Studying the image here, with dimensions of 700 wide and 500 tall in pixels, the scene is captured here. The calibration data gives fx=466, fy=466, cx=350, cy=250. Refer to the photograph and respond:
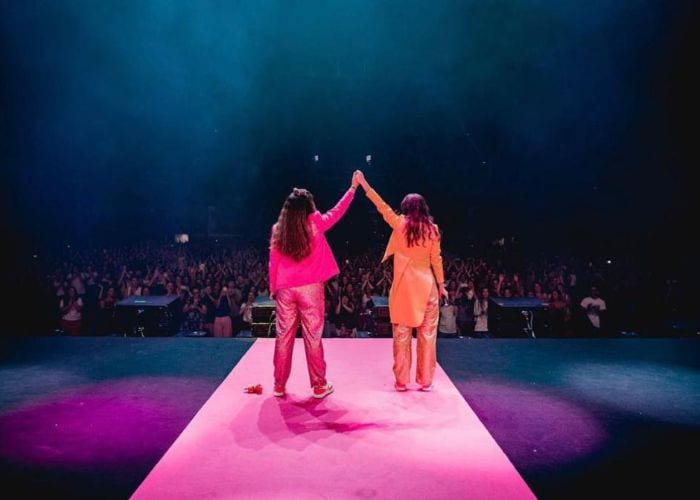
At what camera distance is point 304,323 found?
324 centimetres

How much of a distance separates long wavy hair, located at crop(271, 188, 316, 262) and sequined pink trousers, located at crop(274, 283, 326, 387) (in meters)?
0.25

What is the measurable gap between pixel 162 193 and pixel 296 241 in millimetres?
19377

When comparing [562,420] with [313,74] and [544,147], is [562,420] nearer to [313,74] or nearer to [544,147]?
[313,74]

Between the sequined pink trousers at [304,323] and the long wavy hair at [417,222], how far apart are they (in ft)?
2.51

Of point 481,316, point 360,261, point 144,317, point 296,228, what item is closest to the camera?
point 296,228

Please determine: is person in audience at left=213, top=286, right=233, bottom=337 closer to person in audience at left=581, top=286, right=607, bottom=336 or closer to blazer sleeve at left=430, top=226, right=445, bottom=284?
blazer sleeve at left=430, top=226, right=445, bottom=284

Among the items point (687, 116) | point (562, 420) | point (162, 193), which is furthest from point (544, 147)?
point (162, 193)

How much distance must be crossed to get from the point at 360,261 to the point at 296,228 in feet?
30.2

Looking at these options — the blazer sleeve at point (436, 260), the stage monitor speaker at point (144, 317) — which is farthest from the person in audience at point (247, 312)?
the blazer sleeve at point (436, 260)

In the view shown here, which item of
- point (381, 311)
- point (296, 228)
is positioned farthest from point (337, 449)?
point (381, 311)

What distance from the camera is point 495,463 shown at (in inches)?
94.3

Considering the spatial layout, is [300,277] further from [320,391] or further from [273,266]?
[320,391]

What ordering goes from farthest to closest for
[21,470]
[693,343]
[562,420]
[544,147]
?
[544,147] < [693,343] < [562,420] < [21,470]

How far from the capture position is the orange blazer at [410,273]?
337cm
